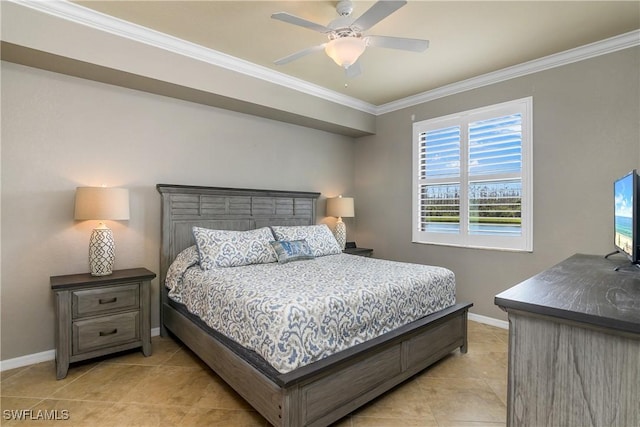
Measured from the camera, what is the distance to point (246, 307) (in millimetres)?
1949

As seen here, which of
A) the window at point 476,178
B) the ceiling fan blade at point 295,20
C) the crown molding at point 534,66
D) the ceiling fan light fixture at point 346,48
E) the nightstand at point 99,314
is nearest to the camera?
the ceiling fan blade at point 295,20

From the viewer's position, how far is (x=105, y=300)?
2631 mm

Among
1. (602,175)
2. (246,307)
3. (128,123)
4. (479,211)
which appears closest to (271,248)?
(246,307)

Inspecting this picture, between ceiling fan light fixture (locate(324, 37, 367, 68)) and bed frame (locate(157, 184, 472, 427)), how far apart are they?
6.34 ft

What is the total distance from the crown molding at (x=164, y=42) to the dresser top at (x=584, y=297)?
124 inches

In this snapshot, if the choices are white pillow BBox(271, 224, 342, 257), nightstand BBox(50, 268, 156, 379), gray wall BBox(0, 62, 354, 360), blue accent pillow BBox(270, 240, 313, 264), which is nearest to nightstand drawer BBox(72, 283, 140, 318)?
nightstand BBox(50, 268, 156, 379)

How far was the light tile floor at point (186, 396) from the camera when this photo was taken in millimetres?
1968

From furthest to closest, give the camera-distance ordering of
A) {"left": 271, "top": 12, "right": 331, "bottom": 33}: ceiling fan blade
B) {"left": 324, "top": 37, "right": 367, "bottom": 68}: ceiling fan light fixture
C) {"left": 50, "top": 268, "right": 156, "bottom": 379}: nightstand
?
{"left": 50, "top": 268, "right": 156, "bottom": 379}: nightstand, {"left": 324, "top": 37, "right": 367, "bottom": 68}: ceiling fan light fixture, {"left": 271, "top": 12, "right": 331, "bottom": 33}: ceiling fan blade

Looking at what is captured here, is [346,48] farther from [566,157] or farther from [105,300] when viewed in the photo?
[105,300]

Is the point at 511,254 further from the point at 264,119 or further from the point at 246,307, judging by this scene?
the point at 264,119

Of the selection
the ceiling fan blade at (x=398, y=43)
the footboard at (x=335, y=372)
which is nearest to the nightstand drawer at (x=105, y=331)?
the footboard at (x=335, y=372)

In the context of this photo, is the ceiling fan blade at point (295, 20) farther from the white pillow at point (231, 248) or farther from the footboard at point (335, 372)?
the footboard at point (335, 372)

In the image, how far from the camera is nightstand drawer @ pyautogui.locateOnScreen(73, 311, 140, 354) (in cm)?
251

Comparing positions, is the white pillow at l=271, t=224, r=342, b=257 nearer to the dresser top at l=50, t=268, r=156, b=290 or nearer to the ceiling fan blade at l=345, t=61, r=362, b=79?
the dresser top at l=50, t=268, r=156, b=290
